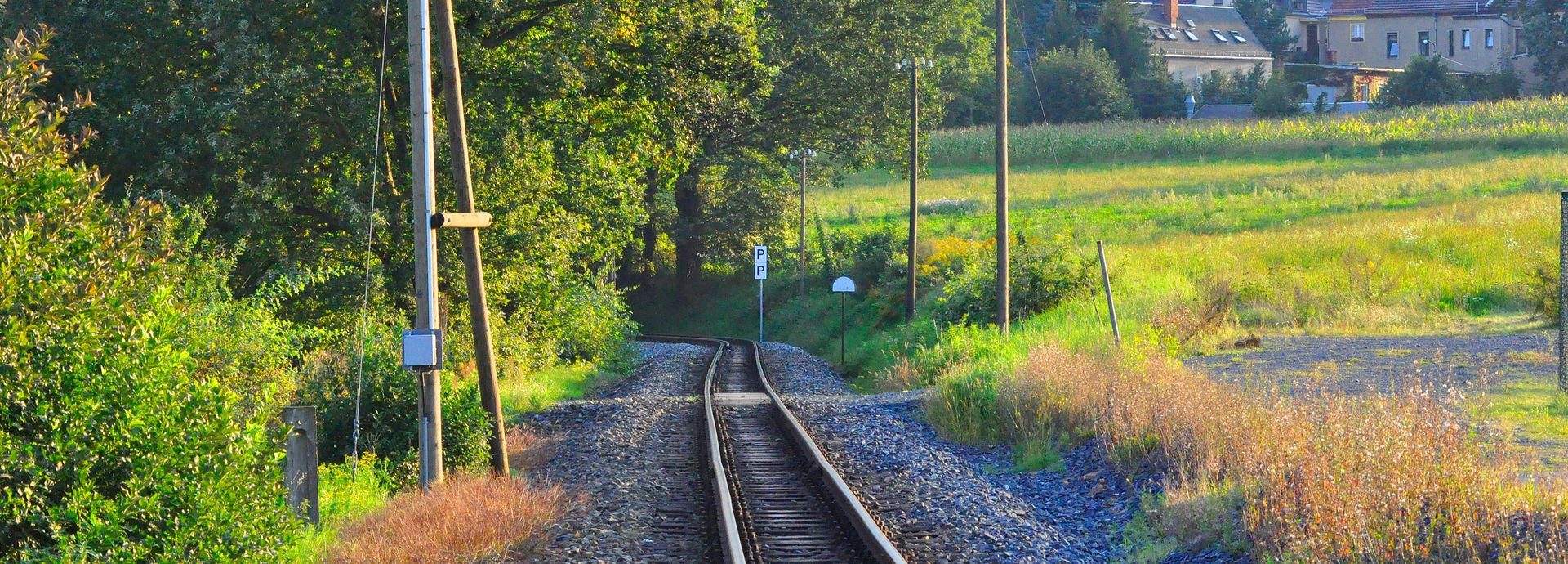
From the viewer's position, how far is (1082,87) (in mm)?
79688

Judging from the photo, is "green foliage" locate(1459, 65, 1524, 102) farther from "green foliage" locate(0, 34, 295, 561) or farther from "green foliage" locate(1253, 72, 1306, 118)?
"green foliage" locate(0, 34, 295, 561)

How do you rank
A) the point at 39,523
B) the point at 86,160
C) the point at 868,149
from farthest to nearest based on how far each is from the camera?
1. the point at 868,149
2. the point at 86,160
3. the point at 39,523

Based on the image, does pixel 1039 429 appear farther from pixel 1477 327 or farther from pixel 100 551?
pixel 1477 327

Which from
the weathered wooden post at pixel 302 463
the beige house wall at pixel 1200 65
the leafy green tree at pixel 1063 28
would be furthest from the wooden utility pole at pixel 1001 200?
the beige house wall at pixel 1200 65

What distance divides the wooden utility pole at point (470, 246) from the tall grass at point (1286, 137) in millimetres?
58536

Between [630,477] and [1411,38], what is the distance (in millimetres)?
93136

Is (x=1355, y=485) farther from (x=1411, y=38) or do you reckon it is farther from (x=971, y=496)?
(x=1411, y=38)

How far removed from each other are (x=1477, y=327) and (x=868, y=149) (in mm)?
25484

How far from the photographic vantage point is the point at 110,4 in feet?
63.9

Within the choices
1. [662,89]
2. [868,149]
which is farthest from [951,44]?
[662,89]

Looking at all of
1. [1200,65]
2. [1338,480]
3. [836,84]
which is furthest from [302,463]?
[1200,65]

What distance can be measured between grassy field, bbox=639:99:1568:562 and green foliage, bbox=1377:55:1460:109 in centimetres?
632

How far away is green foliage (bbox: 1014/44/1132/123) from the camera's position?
79.3m

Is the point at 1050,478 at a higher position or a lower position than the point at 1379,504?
lower
